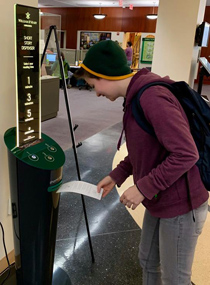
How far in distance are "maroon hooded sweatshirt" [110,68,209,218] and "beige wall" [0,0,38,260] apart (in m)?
0.77

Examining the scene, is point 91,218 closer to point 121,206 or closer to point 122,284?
point 121,206

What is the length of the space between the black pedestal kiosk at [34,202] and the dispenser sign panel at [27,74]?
79 millimetres

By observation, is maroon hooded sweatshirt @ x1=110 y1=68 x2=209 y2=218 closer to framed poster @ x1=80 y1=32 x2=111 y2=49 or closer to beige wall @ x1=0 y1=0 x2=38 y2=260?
beige wall @ x1=0 y1=0 x2=38 y2=260

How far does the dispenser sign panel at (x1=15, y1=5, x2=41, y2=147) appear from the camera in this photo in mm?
1153

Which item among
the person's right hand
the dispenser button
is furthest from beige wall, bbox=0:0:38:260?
the person's right hand

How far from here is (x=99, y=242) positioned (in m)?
2.10

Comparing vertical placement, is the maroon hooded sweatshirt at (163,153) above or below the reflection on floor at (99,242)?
above

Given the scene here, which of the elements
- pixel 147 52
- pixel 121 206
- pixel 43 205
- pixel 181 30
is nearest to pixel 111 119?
pixel 181 30

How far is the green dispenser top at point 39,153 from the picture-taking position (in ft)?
3.92

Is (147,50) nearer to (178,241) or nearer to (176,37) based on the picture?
(176,37)

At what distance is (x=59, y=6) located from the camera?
14.5 metres

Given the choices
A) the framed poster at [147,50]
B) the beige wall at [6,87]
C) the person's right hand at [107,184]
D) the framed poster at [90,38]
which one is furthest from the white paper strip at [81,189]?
the framed poster at [90,38]

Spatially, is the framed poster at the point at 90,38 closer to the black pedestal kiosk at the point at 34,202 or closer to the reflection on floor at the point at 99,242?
the reflection on floor at the point at 99,242

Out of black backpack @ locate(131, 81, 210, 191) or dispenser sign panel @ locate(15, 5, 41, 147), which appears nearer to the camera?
black backpack @ locate(131, 81, 210, 191)
